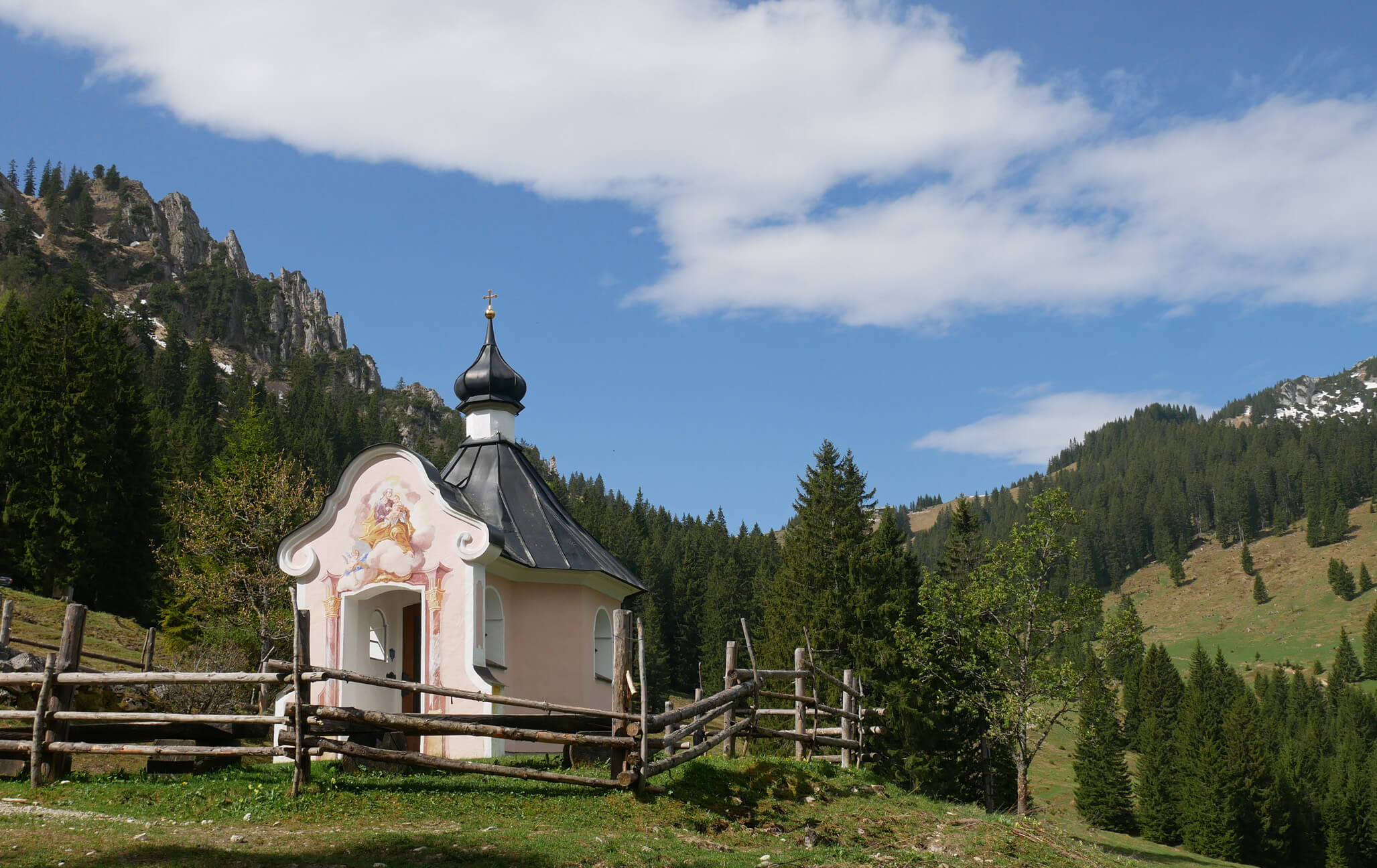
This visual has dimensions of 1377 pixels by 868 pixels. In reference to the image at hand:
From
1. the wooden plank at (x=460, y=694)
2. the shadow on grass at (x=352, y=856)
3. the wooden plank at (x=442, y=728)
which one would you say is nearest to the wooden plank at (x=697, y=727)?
the wooden plank at (x=460, y=694)

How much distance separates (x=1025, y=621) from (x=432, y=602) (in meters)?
15.9

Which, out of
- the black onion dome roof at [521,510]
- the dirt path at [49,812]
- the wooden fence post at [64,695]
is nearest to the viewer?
the dirt path at [49,812]

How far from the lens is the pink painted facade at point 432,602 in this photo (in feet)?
62.4

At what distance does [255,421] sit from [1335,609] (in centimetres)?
13190

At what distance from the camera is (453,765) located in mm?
14383

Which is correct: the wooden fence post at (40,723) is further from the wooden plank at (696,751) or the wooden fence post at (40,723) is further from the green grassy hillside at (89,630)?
the green grassy hillside at (89,630)

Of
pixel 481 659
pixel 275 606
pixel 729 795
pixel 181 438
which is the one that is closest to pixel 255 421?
pixel 275 606

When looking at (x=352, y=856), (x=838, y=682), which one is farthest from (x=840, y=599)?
(x=352, y=856)

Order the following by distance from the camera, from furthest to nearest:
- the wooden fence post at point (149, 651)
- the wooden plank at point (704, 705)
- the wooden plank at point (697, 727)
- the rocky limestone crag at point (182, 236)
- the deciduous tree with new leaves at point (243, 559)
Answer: the rocky limestone crag at point (182, 236) < the deciduous tree with new leaves at point (243, 559) < the wooden fence post at point (149, 651) < the wooden plank at point (697, 727) < the wooden plank at point (704, 705)

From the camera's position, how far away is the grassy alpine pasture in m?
10.8

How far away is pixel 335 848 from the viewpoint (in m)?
11.0

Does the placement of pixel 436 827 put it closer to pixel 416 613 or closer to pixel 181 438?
pixel 416 613

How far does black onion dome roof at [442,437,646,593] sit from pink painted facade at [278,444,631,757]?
1.11 ft

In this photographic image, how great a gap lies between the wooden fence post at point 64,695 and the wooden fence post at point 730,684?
10.0 metres
